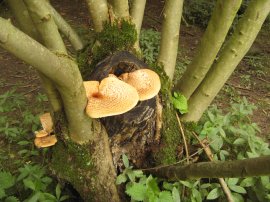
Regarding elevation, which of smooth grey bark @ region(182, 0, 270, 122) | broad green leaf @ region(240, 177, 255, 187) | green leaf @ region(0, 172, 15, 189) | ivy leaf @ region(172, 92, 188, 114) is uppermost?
smooth grey bark @ region(182, 0, 270, 122)

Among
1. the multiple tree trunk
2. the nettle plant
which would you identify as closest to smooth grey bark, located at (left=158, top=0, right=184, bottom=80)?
the multiple tree trunk

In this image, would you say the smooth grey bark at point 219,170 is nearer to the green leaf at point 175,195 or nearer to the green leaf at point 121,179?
the green leaf at point 175,195

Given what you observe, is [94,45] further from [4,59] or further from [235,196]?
[4,59]

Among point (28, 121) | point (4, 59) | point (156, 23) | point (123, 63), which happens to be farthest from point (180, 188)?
point (156, 23)

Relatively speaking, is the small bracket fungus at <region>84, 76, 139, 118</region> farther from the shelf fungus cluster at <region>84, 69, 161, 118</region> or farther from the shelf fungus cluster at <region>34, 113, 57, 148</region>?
the shelf fungus cluster at <region>34, 113, 57, 148</region>

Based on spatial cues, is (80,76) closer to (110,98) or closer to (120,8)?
(110,98)

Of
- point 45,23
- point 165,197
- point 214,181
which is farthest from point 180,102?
point 45,23
